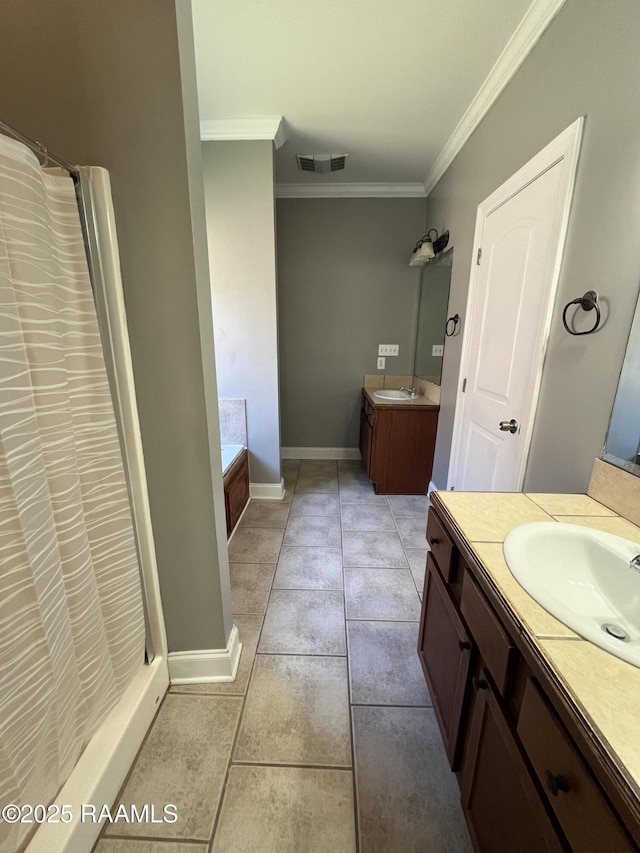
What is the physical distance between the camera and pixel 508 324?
66.6 inches

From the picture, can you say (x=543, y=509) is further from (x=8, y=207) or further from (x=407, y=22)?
(x=407, y=22)

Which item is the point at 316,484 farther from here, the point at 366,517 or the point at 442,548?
the point at 442,548

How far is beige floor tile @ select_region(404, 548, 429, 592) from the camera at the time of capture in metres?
1.92

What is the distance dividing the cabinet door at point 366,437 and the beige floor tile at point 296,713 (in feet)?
5.80

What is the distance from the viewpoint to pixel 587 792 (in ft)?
1.50

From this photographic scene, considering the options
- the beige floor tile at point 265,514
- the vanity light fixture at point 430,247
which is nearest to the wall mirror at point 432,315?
the vanity light fixture at point 430,247

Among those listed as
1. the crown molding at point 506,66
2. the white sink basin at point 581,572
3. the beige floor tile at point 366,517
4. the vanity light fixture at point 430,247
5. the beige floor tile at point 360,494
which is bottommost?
the beige floor tile at point 366,517

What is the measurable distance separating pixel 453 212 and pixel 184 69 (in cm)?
213

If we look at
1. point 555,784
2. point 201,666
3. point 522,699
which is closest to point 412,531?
point 201,666

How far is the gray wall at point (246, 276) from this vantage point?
7.40 feet

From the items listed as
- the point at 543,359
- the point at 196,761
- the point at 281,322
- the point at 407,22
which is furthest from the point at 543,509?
the point at 281,322

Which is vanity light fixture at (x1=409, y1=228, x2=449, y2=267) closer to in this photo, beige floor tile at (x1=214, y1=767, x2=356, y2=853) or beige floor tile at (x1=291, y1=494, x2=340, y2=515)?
beige floor tile at (x1=291, y1=494, x2=340, y2=515)

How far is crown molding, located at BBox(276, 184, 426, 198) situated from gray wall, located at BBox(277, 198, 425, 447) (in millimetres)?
47

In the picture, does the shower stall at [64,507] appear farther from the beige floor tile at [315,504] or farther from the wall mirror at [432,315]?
the wall mirror at [432,315]
